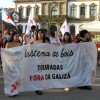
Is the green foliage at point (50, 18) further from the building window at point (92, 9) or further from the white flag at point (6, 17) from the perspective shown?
the white flag at point (6, 17)

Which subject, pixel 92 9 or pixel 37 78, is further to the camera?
pixel 92 9

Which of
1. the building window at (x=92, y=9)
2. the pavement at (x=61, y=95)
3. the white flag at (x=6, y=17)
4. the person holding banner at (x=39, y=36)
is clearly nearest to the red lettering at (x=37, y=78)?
the pavement at (x=61, y=95)

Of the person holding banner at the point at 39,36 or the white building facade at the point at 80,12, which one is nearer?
the person holding banner at the point at 39,36

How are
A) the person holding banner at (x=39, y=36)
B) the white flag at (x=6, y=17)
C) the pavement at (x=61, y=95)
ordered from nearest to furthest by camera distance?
1. the pavement at (x=61, y=95)
2. the person holding banner at (x=39, y=36)
3. the white flag at (x=6, y=17)

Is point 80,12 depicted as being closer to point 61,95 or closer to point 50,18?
point 50,18

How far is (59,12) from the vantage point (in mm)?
59594

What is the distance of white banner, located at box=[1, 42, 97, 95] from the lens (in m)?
6.61

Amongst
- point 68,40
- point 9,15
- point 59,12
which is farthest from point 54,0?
point 68,40

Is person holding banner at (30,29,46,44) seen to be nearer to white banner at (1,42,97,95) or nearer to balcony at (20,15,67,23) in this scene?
white banner at (1,42,97,95)


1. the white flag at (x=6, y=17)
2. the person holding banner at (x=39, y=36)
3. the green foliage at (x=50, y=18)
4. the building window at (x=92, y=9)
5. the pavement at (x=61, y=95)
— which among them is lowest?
the pavement at (x=61, y=95)

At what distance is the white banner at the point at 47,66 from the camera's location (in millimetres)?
6609

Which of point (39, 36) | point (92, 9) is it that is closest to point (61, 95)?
point (39, 36)

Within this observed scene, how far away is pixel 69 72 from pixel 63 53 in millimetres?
498

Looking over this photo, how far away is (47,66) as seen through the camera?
7094 mm
